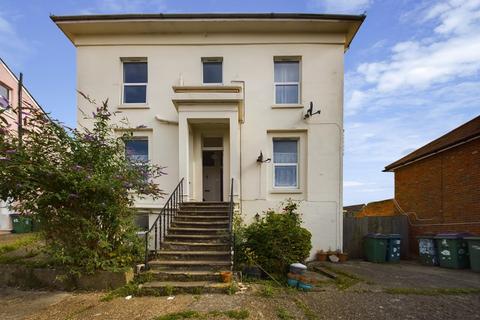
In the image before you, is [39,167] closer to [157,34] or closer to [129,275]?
[129,275]

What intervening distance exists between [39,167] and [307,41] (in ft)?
29.6

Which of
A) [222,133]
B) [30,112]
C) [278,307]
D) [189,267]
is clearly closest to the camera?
[278,307]

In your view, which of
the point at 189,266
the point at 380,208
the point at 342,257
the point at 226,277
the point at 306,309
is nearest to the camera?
the point at 306,309

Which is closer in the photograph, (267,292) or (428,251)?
(267,292)

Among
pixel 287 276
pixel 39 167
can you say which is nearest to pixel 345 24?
pixel 287 276

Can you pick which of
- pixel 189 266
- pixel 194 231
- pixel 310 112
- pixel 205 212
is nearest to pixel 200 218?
pixel 205 212

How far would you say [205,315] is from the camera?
4.99 metres

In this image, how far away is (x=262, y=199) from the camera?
10.5 meters

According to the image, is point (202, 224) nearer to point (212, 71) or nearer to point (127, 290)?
point (127, 290)

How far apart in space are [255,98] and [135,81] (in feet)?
14.2

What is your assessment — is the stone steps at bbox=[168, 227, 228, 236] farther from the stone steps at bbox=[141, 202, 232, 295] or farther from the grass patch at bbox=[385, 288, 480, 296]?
the grass patch at bbox=[385, 288, 480, 296]

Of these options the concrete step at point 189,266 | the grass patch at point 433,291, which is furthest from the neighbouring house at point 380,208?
the concrete step at point 189,266

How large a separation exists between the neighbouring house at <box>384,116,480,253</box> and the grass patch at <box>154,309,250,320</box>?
8841mm

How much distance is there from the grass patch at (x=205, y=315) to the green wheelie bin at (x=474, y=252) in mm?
7386
